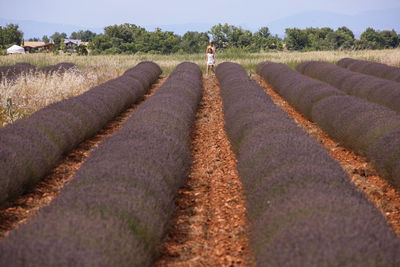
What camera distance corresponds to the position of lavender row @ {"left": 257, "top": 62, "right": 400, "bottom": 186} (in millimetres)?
5145

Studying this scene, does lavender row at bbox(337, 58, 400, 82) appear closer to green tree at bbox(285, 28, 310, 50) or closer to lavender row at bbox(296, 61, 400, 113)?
lavender row at bbox(296, 61, 400, 113)

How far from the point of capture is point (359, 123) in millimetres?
6348

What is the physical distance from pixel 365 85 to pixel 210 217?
7826 millimetres

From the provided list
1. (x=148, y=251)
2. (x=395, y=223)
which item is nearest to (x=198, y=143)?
(x=395, y=223)

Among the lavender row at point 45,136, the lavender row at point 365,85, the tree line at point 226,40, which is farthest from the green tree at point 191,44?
the lavender row at point 45,136

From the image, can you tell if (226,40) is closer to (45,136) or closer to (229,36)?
(229,36)

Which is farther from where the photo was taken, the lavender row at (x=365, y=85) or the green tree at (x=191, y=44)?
the green tree at (x=191, y=44)

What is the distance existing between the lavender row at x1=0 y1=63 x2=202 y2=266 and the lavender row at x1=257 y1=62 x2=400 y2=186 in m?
2.51

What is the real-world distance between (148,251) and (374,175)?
3.80 metres

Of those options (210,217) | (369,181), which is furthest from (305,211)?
(369,181)

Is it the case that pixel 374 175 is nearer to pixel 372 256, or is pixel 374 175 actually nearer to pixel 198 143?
pixel 198 143

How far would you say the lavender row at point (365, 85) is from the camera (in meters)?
9.08

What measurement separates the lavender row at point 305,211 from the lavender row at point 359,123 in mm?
1321

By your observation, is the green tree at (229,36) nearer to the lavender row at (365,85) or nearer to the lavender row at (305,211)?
the lavender row at (365,85)
